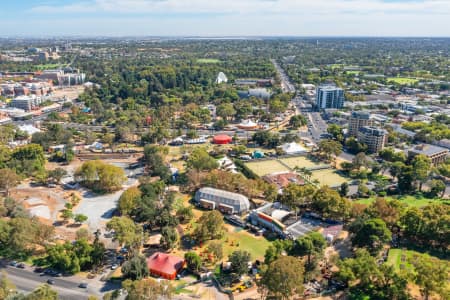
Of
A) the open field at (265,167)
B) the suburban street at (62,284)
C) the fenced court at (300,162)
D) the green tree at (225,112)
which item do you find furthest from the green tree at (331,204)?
the green tree at (225,112)

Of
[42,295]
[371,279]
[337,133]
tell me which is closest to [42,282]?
[42,295]

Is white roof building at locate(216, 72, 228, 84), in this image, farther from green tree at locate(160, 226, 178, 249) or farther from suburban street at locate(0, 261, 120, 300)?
suburban street at locate(0, 261, 120, 300)

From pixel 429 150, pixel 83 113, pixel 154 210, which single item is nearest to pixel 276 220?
pixel 154 210

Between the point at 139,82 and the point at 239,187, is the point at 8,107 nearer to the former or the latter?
the point at 139,82

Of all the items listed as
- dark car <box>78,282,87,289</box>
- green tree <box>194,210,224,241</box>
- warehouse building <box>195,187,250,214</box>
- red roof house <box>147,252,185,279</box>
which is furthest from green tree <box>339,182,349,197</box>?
dark car <box>78,282,87,289</box>

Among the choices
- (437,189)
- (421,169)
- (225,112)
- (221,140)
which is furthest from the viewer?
(225,112)

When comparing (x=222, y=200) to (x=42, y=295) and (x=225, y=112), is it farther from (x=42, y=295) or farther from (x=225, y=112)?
(x=225, y=112)

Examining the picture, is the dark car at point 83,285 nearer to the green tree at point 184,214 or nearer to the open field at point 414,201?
the green tree at point 184,214
